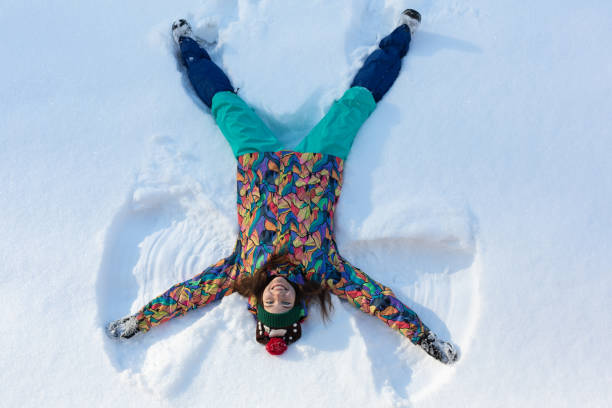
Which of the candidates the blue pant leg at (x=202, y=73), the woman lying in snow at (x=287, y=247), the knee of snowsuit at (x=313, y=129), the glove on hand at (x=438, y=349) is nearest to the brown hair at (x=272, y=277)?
the woman lying in snow at (x=287, y=247)

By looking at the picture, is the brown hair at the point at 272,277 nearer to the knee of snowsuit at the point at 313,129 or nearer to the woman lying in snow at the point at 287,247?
the woman lying in snow at the point at 287,247

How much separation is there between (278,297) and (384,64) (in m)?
1.51

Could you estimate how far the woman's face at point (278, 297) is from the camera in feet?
7.88

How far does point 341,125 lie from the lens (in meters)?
2.80

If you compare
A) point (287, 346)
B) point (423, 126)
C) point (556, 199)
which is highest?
point (423, 126)

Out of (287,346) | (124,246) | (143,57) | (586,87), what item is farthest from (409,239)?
(143,57)

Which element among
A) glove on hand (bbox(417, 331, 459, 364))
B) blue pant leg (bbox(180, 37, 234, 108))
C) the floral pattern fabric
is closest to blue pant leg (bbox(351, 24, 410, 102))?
the floral pattern fabric

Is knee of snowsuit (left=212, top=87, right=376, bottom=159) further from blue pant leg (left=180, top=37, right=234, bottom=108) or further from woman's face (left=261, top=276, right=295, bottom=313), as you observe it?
woman's face (left=261, top=276, right=295, bottom=313)

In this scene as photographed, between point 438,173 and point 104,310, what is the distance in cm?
197

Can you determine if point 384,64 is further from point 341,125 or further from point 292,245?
point 292,245

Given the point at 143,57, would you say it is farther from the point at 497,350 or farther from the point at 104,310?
the point at 497,350

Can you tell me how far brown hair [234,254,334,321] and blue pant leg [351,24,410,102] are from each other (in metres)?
1.12

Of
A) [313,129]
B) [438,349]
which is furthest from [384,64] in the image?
[438,349]

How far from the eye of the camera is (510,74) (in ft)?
9.61
